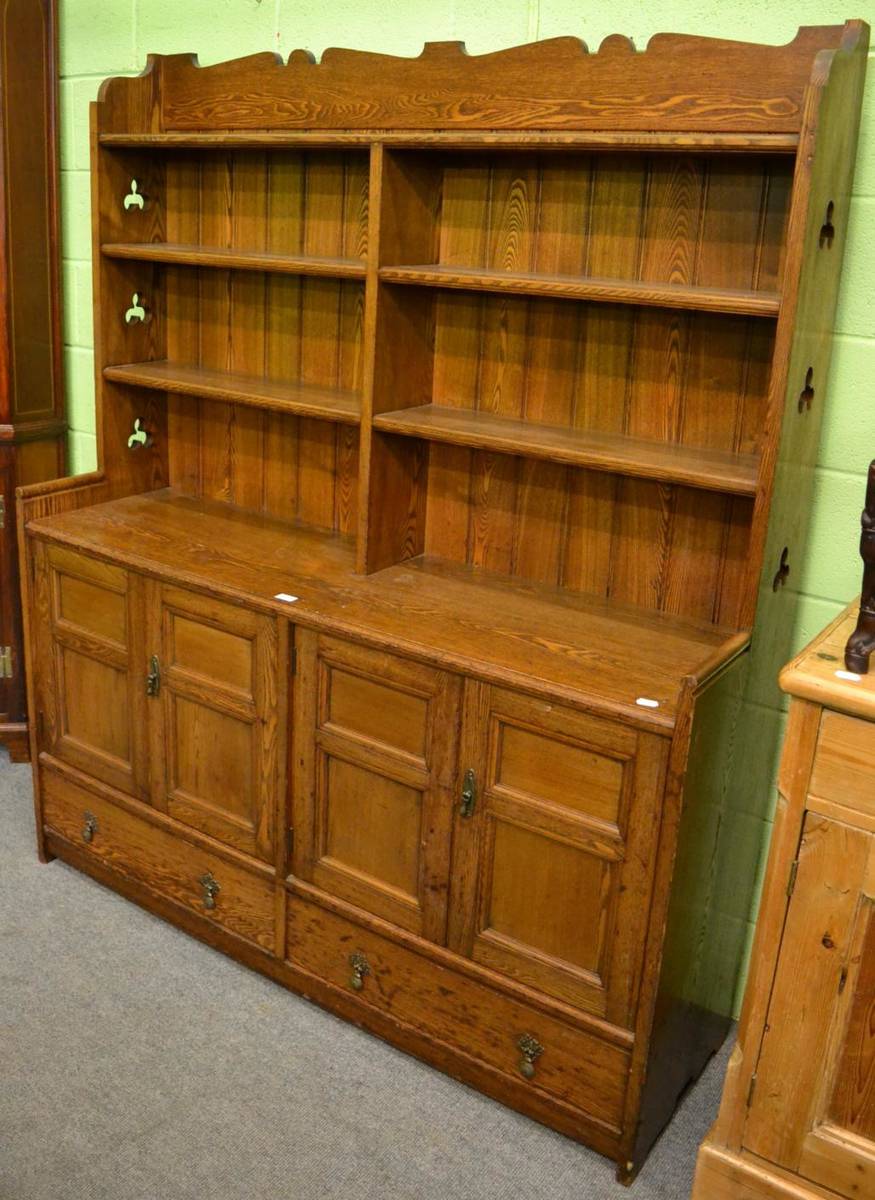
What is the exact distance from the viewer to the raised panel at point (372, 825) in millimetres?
2402

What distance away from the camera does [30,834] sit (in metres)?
3.29

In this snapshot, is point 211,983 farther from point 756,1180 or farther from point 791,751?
point 791,751

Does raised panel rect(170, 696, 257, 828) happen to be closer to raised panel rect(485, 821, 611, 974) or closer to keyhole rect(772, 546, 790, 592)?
raised panel rect(485, 821, 611, 974)

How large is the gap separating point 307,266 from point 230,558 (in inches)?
27.2

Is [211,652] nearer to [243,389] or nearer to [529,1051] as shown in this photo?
[243,389]

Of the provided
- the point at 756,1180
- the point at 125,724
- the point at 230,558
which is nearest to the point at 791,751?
the point at 756,1180

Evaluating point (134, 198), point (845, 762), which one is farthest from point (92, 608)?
point (845, 762)

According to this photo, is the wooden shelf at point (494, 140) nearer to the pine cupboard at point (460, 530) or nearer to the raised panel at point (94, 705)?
the pine cupboard at point (460, 530)

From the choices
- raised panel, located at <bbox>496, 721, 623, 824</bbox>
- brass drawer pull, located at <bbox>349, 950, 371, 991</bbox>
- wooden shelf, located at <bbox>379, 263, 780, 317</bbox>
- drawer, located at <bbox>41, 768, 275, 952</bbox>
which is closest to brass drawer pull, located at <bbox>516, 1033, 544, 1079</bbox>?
brass drawer pull, located at <bbox>349, 950, 371, 991</bbox>

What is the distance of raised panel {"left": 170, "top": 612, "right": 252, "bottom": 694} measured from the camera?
259cm

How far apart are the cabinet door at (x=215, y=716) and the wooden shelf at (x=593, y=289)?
2.61ft

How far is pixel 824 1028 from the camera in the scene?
6.33 ft

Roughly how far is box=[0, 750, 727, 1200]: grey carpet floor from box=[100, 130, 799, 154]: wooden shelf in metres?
1.89

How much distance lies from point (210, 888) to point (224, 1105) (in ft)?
1.78
